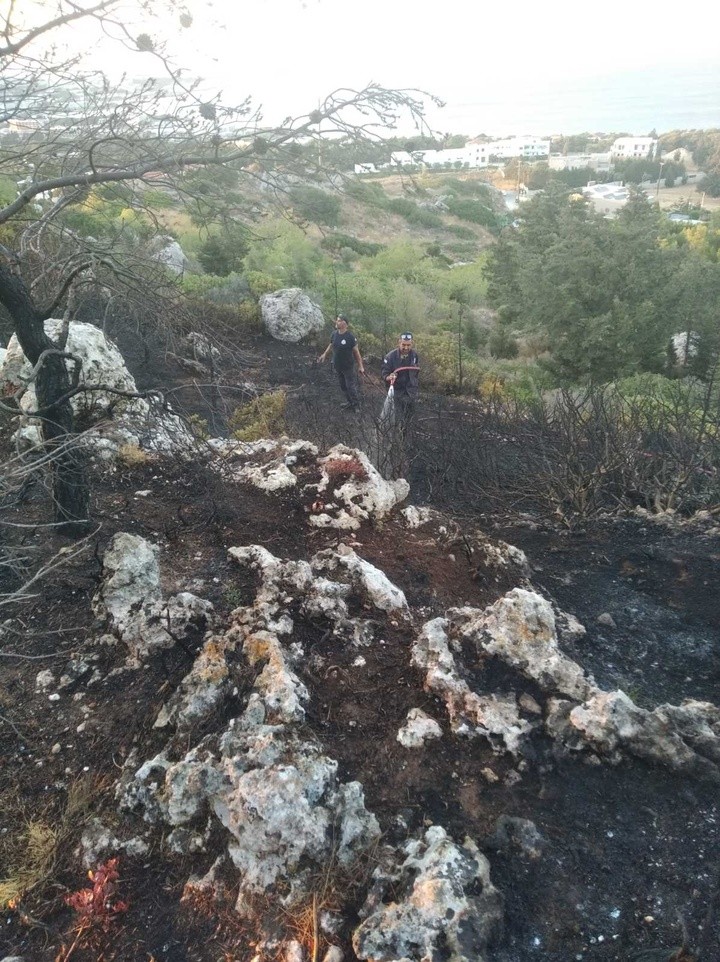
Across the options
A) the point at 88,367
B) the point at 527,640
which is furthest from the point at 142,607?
the point at 88,367

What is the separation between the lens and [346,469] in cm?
509

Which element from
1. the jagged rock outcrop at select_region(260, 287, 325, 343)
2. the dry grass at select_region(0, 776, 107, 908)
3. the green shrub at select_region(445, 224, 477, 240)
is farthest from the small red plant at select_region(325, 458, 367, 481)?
the green shrub at select_region(445, 224, 477, 240)

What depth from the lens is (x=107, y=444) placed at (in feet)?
17.6

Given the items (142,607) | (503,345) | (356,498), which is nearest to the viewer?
(142,607)

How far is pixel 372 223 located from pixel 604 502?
35.1 metres

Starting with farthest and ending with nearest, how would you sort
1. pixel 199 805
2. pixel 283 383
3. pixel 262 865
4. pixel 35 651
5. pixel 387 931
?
pixel 283 383 → pixel 35 651 → pixel 199 805 → pixel 262 865 → pixel 387 931

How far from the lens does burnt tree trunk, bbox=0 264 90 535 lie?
3875 mm

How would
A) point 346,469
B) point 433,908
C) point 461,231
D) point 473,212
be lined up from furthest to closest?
point 473,212 → point 461,231 → point 346,469 → point 433,908

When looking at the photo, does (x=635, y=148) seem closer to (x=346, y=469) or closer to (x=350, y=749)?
(x=346, y=469)

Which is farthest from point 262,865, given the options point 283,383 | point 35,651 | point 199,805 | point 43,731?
point 283,383

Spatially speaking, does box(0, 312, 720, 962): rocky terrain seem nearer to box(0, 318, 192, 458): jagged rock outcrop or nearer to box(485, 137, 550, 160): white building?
box(0, 318, 192, 458): jagged rock outcrop

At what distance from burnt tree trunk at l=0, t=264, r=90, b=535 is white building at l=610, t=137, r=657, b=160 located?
72367 millimetres

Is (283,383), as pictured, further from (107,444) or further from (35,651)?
(35,651)

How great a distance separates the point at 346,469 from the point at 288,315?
815 centimetres
